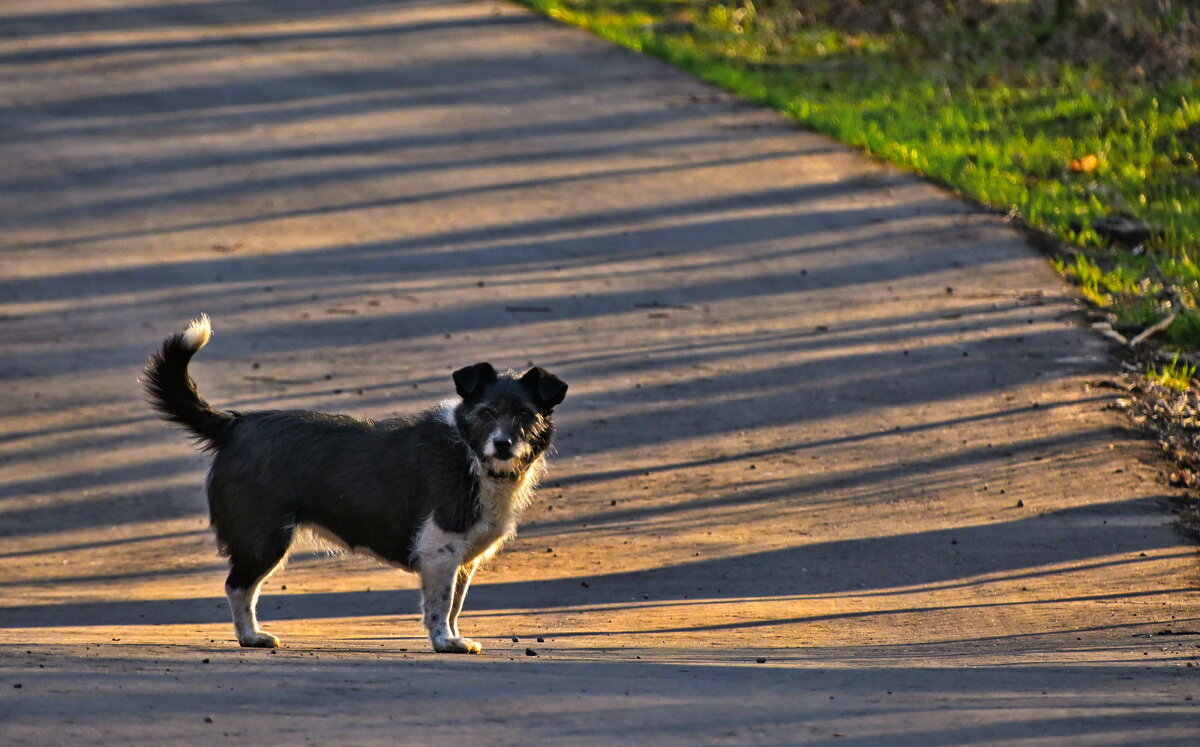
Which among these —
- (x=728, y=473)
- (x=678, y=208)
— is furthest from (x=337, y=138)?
(x=728, y=473)

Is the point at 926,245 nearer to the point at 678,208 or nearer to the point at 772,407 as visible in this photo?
the point at 678,208

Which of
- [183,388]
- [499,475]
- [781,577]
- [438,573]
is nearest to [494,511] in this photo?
[499,475]

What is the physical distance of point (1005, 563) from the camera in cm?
981

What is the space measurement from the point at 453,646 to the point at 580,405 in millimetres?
4968

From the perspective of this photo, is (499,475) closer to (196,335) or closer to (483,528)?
(483,528)

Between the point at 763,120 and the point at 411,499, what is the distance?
12055 mm

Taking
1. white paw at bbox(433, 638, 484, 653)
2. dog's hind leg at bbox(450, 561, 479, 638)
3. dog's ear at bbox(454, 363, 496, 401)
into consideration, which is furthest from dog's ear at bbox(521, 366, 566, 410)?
white paw at bbox(433, 638, 484, 653)

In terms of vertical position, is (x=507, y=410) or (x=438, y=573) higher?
(x=507, y=410)

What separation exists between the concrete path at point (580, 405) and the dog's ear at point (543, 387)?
1247 millimetres

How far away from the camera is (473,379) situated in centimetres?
764

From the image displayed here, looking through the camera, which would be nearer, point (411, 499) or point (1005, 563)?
point (411, 499)

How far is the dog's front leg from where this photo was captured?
7.50 metres

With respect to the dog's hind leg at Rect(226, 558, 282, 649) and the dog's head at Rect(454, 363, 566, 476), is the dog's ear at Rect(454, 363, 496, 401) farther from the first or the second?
the dog's hind leg at Rect(226, 558, 282, 649)

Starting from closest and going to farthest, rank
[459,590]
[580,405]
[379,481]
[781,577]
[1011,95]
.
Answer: [379,481]
[459,590]
[781,577]
[580,405]
[1011,95]
